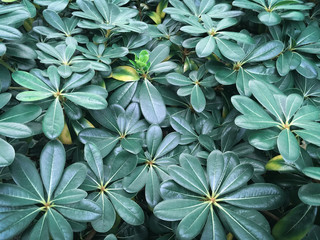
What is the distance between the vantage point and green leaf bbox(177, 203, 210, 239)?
2.05ft

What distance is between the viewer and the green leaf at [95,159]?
2.50 ft

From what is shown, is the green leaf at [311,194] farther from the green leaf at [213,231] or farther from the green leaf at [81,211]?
the green leaf at [81,211]

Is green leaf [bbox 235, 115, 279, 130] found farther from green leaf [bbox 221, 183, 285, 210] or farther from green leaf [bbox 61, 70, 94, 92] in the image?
green leaf [bbox 61, 70, 94, 92]

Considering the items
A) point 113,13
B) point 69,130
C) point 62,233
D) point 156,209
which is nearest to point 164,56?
point 113,13

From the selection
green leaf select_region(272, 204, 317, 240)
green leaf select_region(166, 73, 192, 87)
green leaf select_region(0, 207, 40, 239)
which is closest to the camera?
green leaf select_region(0, 207, 40, 239)

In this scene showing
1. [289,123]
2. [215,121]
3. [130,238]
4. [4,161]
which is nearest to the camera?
[4,161]

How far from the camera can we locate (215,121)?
987 millimetres

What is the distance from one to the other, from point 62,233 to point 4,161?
215 millimetres

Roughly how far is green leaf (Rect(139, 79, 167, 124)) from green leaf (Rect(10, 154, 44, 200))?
1.19ft

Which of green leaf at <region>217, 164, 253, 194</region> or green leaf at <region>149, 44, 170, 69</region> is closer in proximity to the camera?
green leaf at <region>217, 164, 253, 194</region>

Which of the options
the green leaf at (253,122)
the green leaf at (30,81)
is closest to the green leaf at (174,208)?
the green leaf at (253,122)

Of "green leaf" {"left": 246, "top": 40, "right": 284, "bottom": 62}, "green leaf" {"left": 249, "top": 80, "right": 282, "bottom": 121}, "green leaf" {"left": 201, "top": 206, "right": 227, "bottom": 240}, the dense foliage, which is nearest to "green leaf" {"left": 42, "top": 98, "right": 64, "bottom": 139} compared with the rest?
the dense foliage

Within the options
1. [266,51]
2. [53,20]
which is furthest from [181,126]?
[53,20]

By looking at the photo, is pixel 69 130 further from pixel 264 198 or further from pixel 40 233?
pixel 264 198
